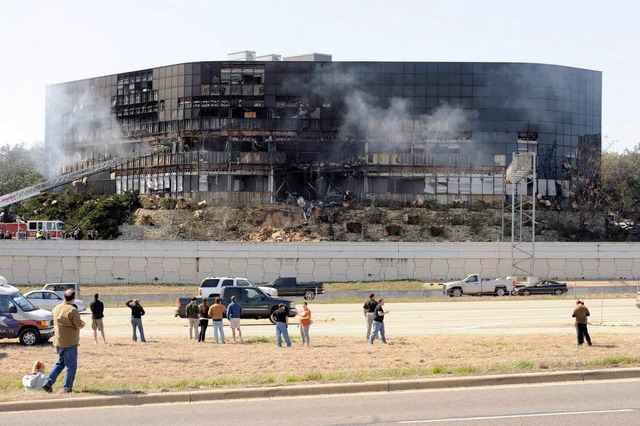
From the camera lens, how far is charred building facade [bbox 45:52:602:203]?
101m

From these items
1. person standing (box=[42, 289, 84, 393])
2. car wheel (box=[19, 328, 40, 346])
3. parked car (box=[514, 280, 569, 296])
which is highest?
person standing (box=[42, 289, 84, 393])

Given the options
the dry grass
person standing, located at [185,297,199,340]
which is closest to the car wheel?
the dry grass

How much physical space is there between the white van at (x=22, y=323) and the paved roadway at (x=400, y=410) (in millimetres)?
11605

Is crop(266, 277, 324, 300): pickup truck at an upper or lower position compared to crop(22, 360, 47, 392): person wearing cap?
lower

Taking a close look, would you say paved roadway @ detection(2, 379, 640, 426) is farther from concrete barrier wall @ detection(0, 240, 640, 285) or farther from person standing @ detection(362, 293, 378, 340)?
concrete barrier wall @ detection(0, 240, 640, 285)

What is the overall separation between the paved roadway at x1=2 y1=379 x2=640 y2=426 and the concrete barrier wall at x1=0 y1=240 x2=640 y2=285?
53.6m

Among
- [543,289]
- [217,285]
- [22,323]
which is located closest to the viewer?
[22,323]

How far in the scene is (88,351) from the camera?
27734 mm

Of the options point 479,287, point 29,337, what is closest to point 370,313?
point 29,337

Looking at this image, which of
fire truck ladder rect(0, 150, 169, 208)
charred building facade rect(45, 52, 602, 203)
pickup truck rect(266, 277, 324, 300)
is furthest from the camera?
fire truck ladder rect(0, 150, 169, 208)

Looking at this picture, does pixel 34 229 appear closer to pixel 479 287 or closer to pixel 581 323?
pixel 479 287

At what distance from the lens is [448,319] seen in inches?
1656

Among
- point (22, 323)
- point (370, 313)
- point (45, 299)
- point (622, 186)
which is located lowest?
point (45, 299)

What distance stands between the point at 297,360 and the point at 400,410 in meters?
7.47
